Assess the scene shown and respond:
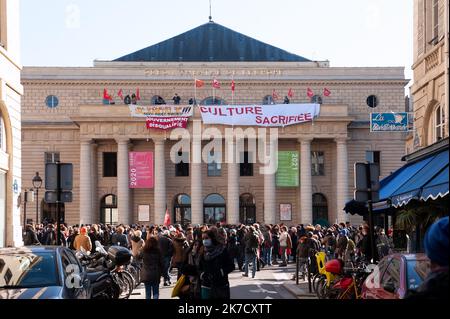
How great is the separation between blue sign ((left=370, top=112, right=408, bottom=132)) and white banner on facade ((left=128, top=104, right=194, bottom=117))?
40.0 meters

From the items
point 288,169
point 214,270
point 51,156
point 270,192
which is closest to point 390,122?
point 214,270

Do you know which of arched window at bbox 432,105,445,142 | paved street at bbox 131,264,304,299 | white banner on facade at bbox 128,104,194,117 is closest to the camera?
paved street at bbox 131,264,304,299

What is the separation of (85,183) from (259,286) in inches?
1767

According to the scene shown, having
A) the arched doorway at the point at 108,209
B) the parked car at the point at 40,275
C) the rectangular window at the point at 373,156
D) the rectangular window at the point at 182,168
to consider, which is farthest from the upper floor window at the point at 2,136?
the rectangular window at the point at 373,156

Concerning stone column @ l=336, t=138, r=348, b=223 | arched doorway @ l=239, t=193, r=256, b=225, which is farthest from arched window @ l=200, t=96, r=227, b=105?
stone column @ l=336, t=138, r=348, b=223

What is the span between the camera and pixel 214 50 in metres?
80.1

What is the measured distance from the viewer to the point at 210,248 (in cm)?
1380

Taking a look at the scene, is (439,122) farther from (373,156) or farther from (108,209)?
(108,209)

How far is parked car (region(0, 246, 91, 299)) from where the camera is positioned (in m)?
11.9

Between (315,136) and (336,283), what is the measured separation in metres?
53.7

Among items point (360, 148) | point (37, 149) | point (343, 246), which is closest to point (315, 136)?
point (360, 148)

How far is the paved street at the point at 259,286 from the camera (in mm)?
23031

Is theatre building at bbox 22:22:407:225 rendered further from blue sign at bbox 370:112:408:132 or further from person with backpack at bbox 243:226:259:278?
blue sign at bbox 370:112:408:132

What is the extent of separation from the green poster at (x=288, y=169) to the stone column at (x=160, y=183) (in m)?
9.25
